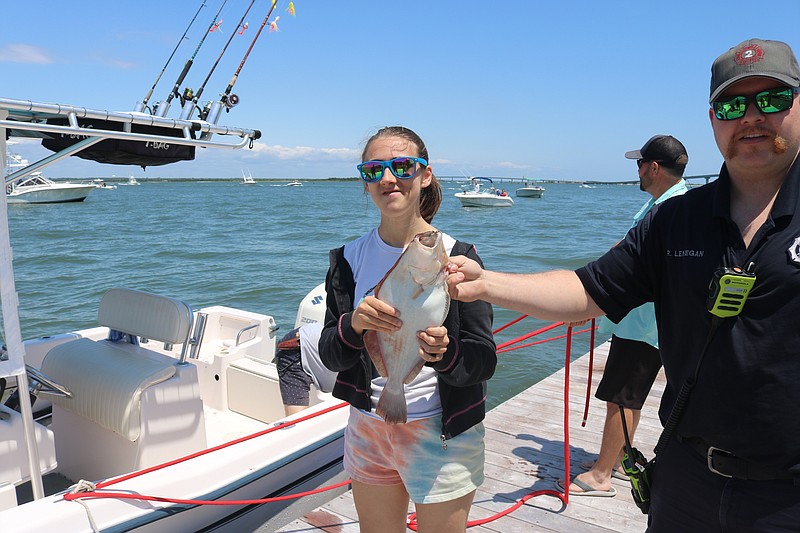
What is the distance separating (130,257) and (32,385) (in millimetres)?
17509

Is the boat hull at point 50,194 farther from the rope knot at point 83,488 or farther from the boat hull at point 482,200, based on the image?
the rope knot at point 83,488

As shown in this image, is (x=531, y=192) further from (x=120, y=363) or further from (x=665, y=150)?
(x=120, y=363)

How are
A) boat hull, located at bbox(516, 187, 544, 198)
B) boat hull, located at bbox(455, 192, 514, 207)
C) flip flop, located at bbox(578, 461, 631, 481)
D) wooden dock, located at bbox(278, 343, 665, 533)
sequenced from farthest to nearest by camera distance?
boat hull, located at bbox(516, 187, 544, 198)
boat hull, located at bbox(455, 192, 514, 207)
flip flop, located at bbox(578, 461, 631, 481)
wooden dock, located at bbox(278, 343, 665, 533)

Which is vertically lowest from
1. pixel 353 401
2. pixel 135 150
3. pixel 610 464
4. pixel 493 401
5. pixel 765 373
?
pixel 493 401

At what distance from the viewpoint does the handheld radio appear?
57.7 inches

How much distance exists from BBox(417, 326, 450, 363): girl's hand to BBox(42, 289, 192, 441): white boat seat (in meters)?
2.47

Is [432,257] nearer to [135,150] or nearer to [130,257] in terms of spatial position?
[135,150]

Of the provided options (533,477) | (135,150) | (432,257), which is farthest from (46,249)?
(432,257)

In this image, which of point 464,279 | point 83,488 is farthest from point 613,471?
point 83,488

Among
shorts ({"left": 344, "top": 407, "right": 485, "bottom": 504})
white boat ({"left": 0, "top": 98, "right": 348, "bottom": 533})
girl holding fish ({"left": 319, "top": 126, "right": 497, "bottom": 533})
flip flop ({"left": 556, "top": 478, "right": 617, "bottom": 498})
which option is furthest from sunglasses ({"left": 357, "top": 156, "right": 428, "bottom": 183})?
flip flop ({"left": 556, "top": 478, "right": 617, "bottom": 498})

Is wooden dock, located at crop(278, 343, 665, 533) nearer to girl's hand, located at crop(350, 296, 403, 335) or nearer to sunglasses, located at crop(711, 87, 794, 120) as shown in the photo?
girl's hand, located at crop(350, 296, 403, 335)

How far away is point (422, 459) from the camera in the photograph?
1884mm

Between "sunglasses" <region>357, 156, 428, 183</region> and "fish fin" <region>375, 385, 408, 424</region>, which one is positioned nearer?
"fish fin" <region>375, 385, 408, 424</region>

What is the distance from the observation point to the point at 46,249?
21.0 metres
